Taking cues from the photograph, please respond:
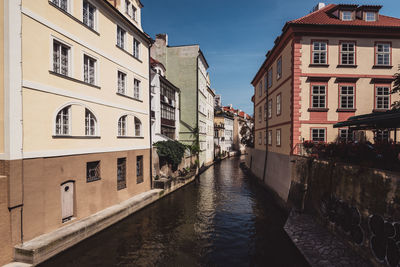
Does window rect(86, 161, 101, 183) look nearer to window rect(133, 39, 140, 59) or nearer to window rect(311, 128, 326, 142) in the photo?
window rect(133, 39, 140, 59)

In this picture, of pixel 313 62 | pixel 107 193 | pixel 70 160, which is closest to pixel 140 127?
pixel 107 193

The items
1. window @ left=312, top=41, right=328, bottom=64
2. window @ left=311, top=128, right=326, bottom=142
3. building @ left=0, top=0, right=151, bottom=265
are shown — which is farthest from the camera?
window @ left=311, top=128, right=326, bottom=142

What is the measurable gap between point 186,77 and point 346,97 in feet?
70.2

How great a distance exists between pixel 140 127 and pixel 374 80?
17473 millimetres

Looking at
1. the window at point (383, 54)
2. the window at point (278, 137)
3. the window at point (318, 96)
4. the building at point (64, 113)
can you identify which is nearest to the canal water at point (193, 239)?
the building at point (64, 113)

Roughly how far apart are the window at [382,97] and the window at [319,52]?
4606mm

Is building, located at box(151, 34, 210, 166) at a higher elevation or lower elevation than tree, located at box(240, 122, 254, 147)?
higher

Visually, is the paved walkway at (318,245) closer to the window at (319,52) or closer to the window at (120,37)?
the window at (319,52)

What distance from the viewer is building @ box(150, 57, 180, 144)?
73.5 feet

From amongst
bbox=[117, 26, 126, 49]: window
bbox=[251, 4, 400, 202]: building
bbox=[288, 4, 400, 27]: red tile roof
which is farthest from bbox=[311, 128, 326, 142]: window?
bbox=[117, 26, 126, 49]: window

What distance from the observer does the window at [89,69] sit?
37.8ft

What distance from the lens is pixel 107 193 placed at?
12.7 metres

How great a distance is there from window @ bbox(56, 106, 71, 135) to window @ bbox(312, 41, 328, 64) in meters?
15.9

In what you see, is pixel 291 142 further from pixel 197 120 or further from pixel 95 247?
pixel 197 120
